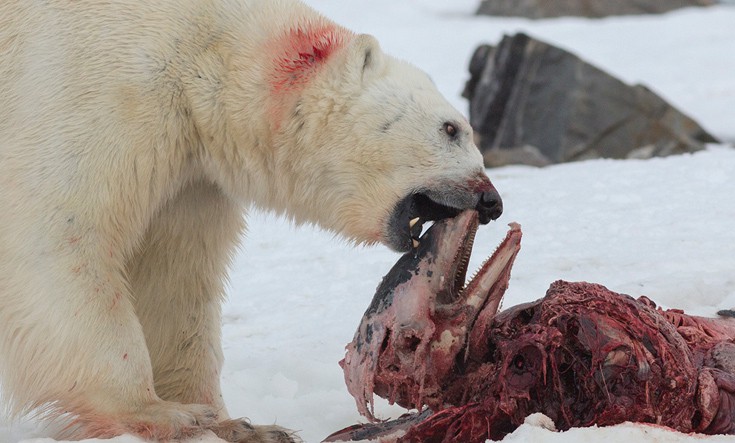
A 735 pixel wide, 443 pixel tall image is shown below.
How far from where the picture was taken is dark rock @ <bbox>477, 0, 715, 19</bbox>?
21.7 metres

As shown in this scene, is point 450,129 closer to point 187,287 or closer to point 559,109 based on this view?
point 187,287

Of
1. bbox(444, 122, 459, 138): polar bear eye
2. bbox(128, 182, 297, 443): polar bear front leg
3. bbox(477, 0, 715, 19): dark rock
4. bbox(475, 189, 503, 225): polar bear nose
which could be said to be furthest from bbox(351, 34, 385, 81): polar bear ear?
bbox(477, 0, 715, 19): dark rock

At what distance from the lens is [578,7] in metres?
21.7

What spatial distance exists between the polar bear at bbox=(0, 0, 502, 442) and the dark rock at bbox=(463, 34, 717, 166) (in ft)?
29.2

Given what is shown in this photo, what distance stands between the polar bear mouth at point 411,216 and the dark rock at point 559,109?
29.3 feet

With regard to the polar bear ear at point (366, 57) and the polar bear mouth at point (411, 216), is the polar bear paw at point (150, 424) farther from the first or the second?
the polar bear ear at point (366, 57)

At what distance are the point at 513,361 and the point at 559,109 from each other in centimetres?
1071

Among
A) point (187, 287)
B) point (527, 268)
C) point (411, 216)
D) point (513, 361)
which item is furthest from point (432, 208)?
point (527, 268)

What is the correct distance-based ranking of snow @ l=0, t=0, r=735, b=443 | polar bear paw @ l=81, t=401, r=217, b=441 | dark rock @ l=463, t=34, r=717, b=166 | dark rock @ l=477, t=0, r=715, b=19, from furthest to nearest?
dark rock @ l=477, t=0, r=715, b=19, dark rock @ l=463, t=34, r=717, b=166, snow @ l=0, t=0, r=735, b=443, polar bear paw @ l=81, t=401, r=217, b=441

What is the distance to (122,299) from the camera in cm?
375

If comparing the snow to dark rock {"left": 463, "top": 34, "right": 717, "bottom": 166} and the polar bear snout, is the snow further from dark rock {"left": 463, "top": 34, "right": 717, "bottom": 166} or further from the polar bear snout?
dark rock {"left": 463, "top": 34, "right": 717, "bottom": 166}

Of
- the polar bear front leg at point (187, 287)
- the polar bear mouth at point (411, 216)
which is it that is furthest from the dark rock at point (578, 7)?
the polar bear mouth at point (411, 216)

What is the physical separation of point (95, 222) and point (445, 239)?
3.88 feet

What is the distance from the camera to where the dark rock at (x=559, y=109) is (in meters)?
13.2
